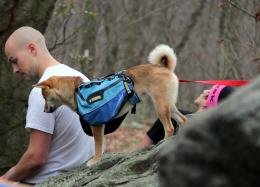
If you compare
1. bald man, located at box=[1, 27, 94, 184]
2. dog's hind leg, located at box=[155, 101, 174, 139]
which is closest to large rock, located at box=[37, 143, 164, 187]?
bald man, located at box=[1, 27, 94, 184]

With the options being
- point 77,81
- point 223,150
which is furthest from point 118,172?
point 223,150

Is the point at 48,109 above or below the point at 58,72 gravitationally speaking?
below

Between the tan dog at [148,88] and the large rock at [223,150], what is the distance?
340 centimetres

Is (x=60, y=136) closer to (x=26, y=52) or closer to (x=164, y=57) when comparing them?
(x=26, y=52)

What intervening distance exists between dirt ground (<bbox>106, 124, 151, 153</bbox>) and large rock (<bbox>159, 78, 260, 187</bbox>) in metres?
14.2

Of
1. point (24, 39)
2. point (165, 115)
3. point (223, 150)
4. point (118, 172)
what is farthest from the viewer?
point (165, 115)

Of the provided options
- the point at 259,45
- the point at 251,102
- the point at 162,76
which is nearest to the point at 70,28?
the point at 259,45

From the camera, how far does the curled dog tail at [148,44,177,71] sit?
5609 millimetres

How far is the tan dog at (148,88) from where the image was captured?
5.23 metres

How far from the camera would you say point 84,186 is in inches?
183

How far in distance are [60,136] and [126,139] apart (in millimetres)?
12667

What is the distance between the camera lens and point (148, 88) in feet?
18.1

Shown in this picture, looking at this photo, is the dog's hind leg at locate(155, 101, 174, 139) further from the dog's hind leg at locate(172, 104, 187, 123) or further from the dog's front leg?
the dog's front leg

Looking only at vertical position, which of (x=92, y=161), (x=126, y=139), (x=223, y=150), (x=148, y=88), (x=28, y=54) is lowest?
(x=126, y=139)
